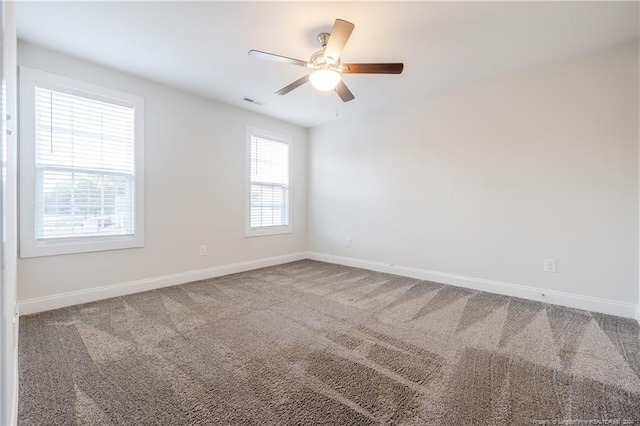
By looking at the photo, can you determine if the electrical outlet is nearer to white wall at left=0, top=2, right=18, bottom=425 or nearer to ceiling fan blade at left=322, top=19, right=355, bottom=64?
ceiling fan blade at left=322, top=19, right=355, bottom=64

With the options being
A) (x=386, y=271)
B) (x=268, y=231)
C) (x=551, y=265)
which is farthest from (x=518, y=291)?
(x=268, y=231)

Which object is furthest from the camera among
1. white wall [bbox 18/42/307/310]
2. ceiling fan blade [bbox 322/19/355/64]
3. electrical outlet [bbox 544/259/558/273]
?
electrical outlet [bbox 544/259/558/273]

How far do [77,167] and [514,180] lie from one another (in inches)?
179

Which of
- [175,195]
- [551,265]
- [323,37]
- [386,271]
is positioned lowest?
[386,271]

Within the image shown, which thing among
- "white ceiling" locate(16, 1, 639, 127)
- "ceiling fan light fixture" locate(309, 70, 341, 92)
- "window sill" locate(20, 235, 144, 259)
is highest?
"white ceiling" locate(16, 1, 639, 127)

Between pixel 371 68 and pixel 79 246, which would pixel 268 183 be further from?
pixel 371 68

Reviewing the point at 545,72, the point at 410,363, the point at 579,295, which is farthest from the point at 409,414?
the point at 545,72

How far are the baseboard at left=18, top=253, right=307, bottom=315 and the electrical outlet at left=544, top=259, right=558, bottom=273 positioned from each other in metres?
3.58

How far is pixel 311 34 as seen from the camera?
→ 237 cm

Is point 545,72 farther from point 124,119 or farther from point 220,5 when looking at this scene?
point 124,119

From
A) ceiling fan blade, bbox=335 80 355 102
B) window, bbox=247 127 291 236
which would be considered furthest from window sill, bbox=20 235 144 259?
ceiling fan blade, bbox=335 80 355 102

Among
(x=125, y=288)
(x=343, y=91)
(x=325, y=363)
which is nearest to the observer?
(x=325, y=363)

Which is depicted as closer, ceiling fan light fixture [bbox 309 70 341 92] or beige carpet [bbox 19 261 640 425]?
beige carpet [bbox 19 261 640 425]

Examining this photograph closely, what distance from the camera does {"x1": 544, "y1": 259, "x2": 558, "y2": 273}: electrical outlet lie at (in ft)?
9.54
